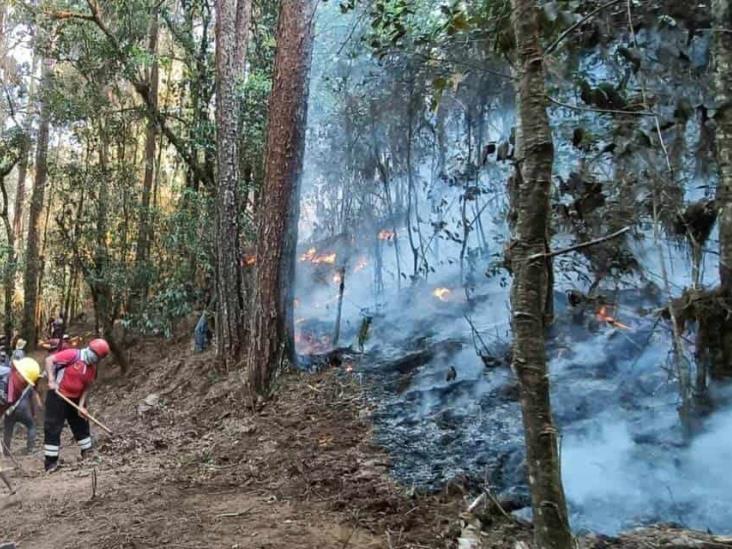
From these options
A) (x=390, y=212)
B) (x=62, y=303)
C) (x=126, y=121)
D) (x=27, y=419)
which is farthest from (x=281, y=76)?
(x=62, y=303)

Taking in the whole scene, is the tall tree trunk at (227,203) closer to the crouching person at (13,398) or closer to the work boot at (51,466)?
the crouching person at (13,398)

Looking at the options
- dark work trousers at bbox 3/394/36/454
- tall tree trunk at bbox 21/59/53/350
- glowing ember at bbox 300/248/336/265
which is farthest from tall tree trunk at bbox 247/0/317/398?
tall tree trunk at bbox 21/59/53/350

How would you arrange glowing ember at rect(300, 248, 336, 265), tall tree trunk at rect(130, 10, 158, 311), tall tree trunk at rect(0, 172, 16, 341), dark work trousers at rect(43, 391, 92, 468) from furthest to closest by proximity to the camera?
tall tree trunk at rect(0, 172, 16, 341), tall tree trunk at rect(130, 10, 158, 311), glowing ember at rect(300, 248, 336, 265), dark work trousers at rect(43, 391, 92, 468)

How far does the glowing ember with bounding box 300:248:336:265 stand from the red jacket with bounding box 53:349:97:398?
501 centimetres

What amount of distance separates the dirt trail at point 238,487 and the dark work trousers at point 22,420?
0.63 metres

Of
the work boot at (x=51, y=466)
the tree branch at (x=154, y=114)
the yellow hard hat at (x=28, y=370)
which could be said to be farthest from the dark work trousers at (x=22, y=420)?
the tree branch at (x=154, y=114)

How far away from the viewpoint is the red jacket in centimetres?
790

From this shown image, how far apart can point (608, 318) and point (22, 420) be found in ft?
27.9

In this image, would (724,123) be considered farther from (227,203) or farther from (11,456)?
(11,456)

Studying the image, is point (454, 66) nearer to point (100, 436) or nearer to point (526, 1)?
point (526, 1)

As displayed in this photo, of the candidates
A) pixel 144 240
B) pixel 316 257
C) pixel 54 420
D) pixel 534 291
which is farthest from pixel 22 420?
pixel 534 291

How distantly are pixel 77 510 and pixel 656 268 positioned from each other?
6084 millimetres

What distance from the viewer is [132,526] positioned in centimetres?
490

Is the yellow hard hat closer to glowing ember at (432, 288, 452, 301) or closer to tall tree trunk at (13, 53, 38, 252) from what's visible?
glowing ember at (432, 288, 452, 301)
